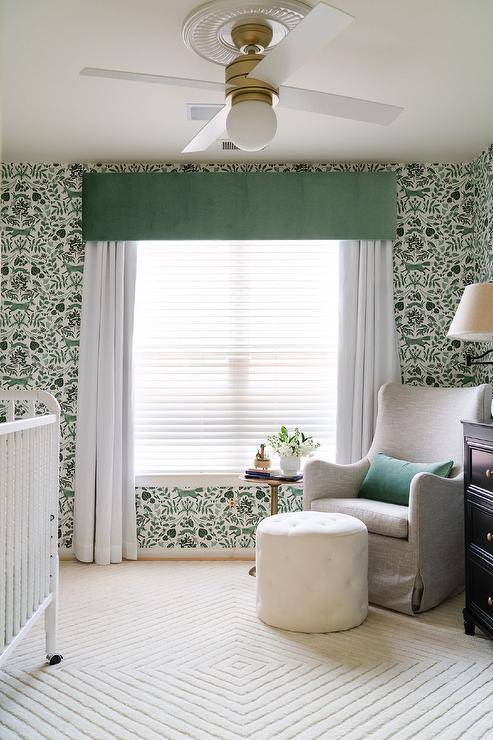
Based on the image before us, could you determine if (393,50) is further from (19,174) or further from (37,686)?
(37,686)

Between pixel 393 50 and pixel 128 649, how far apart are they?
282cm

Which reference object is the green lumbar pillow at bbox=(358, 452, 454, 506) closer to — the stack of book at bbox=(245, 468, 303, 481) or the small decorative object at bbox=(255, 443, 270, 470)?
the stack of book at bbox=(245, 468, 303, 481)

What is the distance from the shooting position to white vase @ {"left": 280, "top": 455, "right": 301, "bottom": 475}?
3754 mm

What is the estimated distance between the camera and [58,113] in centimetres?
342

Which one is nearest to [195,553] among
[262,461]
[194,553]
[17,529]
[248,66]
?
[194,553]

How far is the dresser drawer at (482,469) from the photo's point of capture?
2.76 metres

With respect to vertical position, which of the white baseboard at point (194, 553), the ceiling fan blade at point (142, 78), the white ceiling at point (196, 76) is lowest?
the white baseboard at point (194, 553)

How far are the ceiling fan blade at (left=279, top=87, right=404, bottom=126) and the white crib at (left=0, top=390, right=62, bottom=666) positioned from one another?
4.99 feet

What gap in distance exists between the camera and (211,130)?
8.70ft

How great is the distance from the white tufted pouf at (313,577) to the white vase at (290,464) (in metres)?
0.73

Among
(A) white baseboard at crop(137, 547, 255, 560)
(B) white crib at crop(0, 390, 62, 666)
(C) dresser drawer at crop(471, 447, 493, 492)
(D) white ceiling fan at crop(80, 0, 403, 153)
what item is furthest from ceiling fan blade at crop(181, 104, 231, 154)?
(A) white baseboard at crop(137, 547, 255, 560)

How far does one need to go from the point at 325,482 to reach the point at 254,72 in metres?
2.26

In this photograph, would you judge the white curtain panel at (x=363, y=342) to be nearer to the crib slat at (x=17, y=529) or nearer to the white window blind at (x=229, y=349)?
the white window blind at (x=229, y=349)

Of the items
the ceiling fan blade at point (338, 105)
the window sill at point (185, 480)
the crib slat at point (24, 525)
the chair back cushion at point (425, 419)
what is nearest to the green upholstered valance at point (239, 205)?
→ the chair back cushion at point (425, 419)
